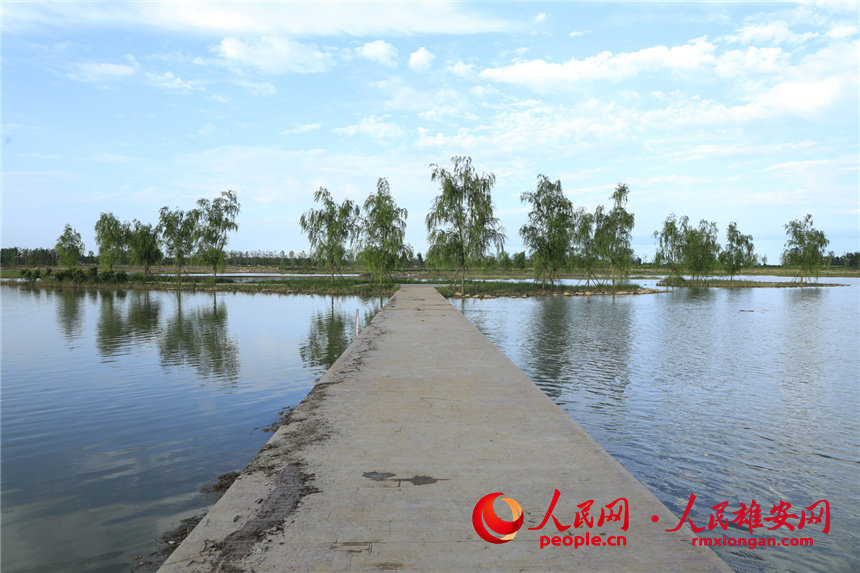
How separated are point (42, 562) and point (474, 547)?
441cm

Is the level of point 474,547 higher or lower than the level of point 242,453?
higher

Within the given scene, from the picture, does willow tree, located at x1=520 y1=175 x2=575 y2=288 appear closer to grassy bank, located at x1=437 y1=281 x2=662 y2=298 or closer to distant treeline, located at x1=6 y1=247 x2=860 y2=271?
grassy bank, located at x1=437 y1=281 x2=662 y2=298

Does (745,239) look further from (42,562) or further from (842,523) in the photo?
(42,562)

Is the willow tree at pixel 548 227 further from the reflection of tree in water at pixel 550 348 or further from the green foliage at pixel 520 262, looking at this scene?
the green foliage at pixel 520 262

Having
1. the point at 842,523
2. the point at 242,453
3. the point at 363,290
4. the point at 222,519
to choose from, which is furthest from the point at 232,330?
the point at 363,290

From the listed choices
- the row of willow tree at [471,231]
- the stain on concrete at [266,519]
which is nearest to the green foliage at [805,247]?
the row of willow tree at [471,231]

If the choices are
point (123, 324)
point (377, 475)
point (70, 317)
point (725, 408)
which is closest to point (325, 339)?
point (123, 324)

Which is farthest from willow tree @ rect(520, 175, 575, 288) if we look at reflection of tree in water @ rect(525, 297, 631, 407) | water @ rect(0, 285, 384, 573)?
water @ rect(0, 285, 384, 573)

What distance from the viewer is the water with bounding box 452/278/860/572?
6188 millimetres

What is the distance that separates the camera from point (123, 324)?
2309cm

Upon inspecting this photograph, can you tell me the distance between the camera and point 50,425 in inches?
360

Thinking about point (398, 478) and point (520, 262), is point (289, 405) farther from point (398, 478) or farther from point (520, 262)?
point (520, 262)

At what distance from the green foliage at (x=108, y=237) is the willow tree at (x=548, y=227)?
54.7 meters

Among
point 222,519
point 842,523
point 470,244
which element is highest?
point 470,244
